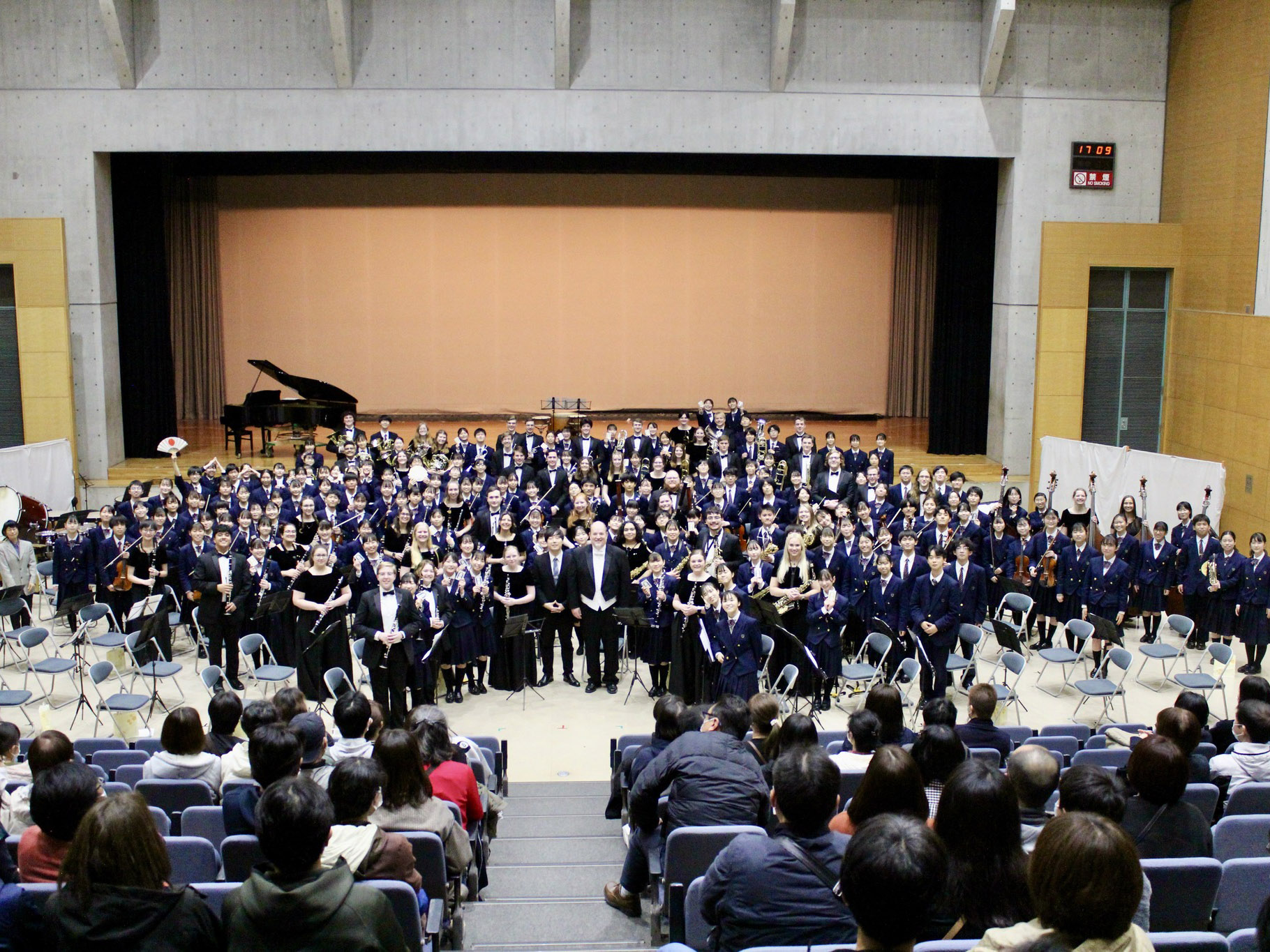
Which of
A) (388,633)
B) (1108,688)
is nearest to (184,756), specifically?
(388,633)

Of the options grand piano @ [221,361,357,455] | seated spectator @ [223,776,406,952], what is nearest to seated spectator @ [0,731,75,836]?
seated spectator @ [223,776,406,952]

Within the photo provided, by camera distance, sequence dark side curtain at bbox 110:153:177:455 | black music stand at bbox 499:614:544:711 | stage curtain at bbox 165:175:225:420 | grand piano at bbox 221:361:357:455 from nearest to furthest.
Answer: black music stand at bbox 499:614:544:711 → grand piano at bbox 221:361:357:455 → dark side curtain at bbox 110:153:177:455 → stage curtain at bbox 165:175:225:420

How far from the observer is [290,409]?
19484 millimetres

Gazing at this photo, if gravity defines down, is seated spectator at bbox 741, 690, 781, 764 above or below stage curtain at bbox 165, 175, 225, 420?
below

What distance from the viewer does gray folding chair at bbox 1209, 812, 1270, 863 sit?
5.25m

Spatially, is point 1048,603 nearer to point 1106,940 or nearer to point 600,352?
point 1106,940

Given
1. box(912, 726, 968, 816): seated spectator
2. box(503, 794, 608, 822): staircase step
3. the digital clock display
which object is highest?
the digital clock display

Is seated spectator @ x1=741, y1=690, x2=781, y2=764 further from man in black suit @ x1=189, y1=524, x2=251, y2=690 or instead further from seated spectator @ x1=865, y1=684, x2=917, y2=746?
man in black suit @ x1=189, y1=524, x2=251, y2=690

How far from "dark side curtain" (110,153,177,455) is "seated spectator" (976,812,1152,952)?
1982 cm

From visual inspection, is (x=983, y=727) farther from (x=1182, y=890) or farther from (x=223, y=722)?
(x=223, y=722)

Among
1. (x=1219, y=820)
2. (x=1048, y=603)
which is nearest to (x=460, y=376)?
(x=1048, y=603)

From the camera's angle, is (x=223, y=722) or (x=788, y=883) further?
(x=223, y=722)

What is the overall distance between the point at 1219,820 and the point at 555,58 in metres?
15.6

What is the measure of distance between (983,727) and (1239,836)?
1.43m
